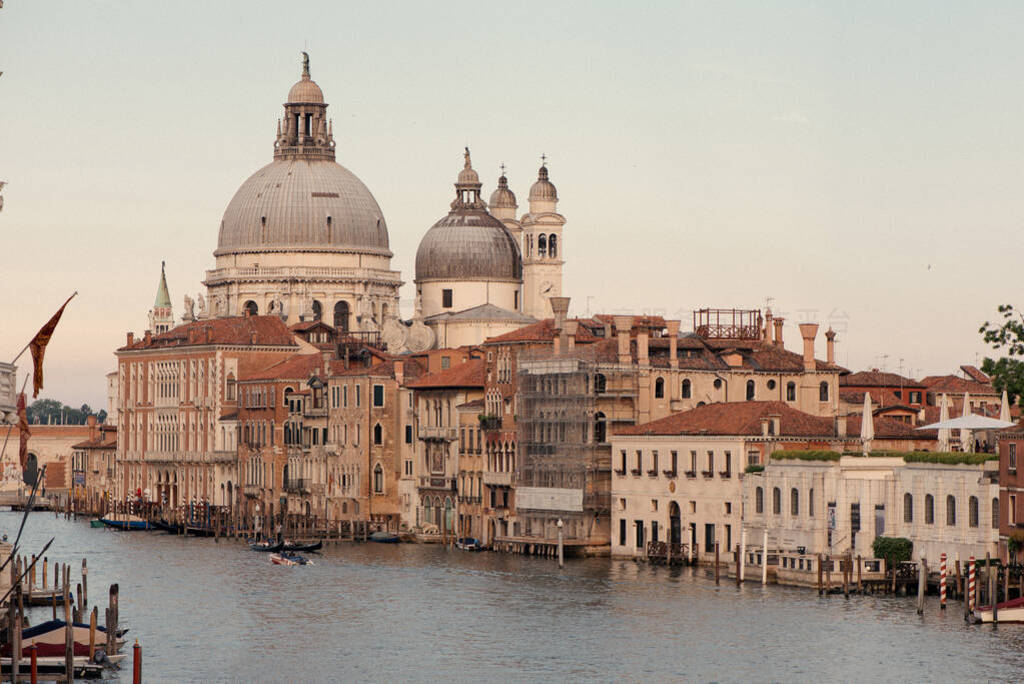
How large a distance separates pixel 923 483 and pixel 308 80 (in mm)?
78270

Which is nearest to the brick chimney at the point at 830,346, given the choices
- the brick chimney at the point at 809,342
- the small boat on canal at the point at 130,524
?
the brick chimney at the point at 809,342

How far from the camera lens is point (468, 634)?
5775cm

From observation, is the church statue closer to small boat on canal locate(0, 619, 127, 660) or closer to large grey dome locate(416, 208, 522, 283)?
large grey dome locate(416, 208, 522, 283)

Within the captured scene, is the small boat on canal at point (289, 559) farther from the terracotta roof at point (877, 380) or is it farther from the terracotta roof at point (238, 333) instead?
the terracotta roof at point (238, 333)

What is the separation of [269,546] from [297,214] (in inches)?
1815

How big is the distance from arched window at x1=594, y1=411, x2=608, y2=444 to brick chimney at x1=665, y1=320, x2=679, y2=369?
10.1ft

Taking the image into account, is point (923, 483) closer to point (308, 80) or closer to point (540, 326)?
point (540, 326)

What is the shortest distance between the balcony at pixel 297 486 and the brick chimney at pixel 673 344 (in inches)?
1020

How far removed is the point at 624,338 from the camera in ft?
269

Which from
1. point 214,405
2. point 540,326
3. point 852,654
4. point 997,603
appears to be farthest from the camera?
point 214,405

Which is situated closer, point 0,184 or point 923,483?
point 0,184

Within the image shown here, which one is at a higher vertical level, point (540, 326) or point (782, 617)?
point (540, 326)

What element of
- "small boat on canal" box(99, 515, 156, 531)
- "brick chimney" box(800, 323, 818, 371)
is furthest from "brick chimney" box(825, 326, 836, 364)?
"small boat on canal" box(99, 515, 156, 531)

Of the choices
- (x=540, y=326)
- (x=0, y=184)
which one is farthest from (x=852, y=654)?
(x=540, y=326)
